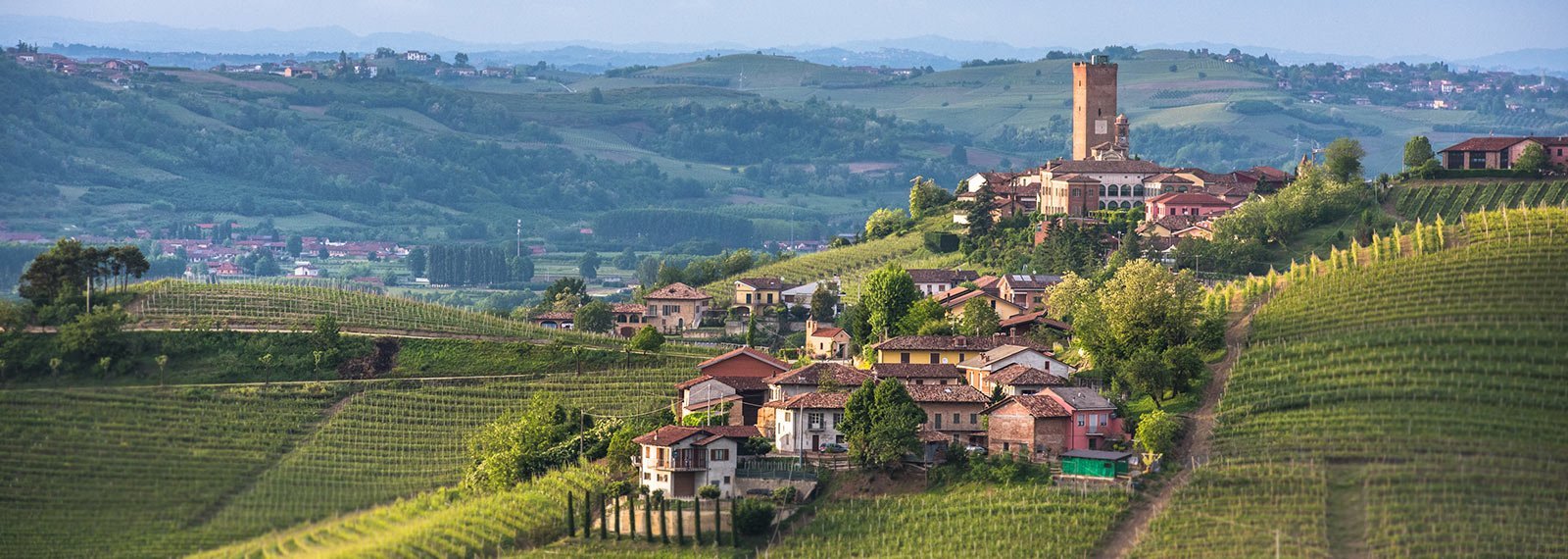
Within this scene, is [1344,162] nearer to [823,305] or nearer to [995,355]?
[823,305]

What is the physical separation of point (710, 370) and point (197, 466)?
1330 cm

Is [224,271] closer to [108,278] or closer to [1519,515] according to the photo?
[108,278]

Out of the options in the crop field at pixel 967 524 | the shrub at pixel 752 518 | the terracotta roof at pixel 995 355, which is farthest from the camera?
the terracotta roof at pixel 995 355

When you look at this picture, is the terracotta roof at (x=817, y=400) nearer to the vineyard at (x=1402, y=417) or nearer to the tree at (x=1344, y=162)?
the vineyard at (x=1402, y=417)

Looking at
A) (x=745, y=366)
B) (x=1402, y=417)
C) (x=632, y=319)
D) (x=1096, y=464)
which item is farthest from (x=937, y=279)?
(x=1402, y=417)

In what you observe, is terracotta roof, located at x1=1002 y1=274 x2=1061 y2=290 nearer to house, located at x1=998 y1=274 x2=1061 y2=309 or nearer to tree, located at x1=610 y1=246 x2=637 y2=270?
house, located at x1=998 y1=274 x2=1061 y2=309

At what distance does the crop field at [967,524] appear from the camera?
4688 centimetres

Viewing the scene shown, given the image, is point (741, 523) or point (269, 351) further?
point (269, 351)

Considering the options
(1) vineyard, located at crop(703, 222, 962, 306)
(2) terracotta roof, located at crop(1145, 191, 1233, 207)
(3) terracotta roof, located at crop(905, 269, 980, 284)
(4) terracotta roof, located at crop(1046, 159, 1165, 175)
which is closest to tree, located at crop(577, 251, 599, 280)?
(1) vineyard, located at crop(703, 222, 962, 306)

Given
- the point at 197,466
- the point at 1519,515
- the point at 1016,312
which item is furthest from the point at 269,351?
the point at 1519,515

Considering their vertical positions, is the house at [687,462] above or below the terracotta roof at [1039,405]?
below

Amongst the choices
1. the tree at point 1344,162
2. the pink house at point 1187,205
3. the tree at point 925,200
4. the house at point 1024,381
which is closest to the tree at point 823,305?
the pink house at point 1187,205

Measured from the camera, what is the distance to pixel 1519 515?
1791 inches

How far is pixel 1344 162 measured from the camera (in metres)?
86.6
